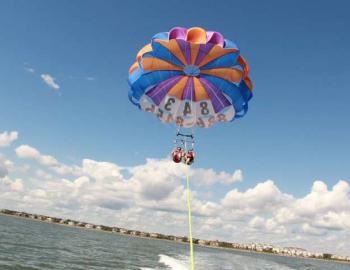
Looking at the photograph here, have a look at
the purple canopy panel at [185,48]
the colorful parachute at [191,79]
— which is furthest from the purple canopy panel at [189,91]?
the purple canopy panel at [185,48]

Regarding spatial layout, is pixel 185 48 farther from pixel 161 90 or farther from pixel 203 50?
pixel 161 90

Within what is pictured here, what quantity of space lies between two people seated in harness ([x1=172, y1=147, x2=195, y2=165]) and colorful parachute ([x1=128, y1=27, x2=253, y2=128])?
2916 mm

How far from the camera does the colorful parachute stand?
1842 centimetres

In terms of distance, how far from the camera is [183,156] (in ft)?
59.8

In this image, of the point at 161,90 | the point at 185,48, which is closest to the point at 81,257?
the point at 161,90

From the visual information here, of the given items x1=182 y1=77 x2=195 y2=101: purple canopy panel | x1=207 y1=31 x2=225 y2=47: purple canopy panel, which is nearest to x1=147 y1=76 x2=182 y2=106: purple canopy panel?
x1=182 y1=77 x2=195 y2=101: purple canopy panel

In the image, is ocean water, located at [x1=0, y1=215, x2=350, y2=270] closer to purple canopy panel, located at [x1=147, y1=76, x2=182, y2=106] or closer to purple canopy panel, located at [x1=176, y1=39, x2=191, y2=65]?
purple canopy panel, located at [x1=147, y1=76, x2=182, y2=106]

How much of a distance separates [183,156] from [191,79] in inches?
167

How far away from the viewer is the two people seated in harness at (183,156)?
702 inches

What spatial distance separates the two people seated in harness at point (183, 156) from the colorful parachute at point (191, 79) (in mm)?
2916

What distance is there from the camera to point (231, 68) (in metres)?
19.1

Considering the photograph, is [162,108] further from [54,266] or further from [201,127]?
[54,266]

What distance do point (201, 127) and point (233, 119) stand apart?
1.69 metres

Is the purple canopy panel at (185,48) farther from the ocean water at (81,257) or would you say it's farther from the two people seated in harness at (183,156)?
the ocean water at (81,257)
